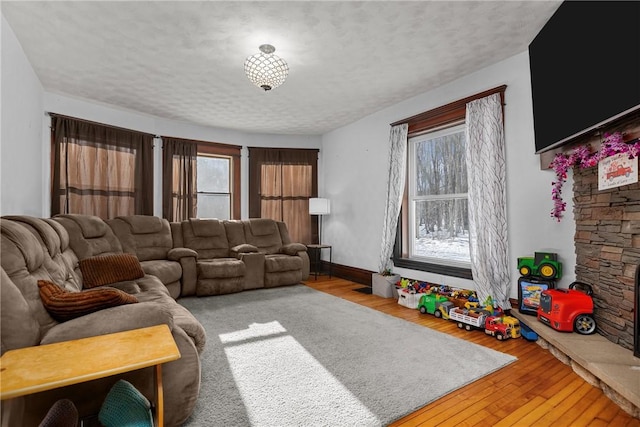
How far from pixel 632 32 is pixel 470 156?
5.86 ft

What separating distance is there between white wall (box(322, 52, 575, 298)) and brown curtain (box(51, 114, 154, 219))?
304 centimetres

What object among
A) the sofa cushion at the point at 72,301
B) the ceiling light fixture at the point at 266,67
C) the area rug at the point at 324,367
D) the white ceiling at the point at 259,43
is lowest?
the area rug at the point at 324,367

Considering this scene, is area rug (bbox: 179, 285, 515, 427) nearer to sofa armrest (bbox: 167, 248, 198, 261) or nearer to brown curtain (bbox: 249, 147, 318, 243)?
sofa armrest (bbox: 167, 248, 198, 261)

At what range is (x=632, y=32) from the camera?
66.7 inches

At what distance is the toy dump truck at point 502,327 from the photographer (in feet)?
9.04

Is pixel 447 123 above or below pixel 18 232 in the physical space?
above

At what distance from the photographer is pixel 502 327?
2.77 m

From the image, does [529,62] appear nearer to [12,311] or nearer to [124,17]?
[124,17]

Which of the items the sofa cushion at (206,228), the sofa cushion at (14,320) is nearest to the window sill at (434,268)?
the sofa cushion at (206,228)

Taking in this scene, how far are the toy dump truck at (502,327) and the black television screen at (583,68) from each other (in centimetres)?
150

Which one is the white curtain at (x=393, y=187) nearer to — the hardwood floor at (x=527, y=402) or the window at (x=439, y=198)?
the window at (x=439, y=198)

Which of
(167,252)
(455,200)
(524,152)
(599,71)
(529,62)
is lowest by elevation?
(167,252)

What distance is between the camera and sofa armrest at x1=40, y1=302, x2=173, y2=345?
136 centimetres

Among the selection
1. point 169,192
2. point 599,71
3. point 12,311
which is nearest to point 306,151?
point 169,192
